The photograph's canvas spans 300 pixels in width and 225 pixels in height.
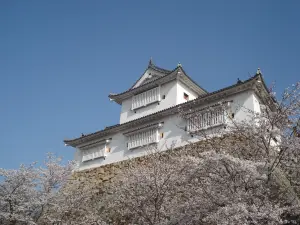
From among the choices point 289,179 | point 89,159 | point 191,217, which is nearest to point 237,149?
point 289,179

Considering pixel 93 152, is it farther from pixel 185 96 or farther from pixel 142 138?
pixel 185 96

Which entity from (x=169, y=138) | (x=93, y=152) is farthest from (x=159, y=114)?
(x=93, y=152)

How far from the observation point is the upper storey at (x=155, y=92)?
21.1m

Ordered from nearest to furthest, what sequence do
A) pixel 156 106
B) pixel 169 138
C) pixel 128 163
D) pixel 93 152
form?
pixel 169 138, pixel 128 163, pixel 156 106, pixel 93 152

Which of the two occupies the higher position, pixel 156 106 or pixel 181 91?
pixel 181 91

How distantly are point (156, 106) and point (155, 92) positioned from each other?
116 cm

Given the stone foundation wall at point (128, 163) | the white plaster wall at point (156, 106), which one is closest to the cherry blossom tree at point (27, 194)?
the stone foundation wall at point (128, 163)

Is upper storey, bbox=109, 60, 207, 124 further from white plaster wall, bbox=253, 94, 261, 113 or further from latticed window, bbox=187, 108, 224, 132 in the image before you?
white plaster wall, bbox=253, 94, 261, 113

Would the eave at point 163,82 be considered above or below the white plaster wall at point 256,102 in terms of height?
above

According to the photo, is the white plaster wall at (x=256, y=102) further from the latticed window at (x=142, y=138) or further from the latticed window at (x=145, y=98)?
the latticed window at (x=145, y=98)

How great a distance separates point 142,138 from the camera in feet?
66.9

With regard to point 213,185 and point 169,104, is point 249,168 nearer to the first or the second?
point 213,185

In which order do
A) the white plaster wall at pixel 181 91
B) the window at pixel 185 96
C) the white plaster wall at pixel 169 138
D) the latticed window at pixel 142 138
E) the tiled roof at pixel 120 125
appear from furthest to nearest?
1. the window at pixel 185 96
2. the white plaster wall at pixel 181 91
3. the latticed window at pixel 142 138
4. the tiled roof at pixel 120 125
5. the white plaster wall at pixel 169 138

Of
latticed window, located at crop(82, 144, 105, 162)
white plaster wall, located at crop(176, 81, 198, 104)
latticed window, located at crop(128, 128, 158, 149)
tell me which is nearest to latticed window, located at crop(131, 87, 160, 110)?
white plaster wall, located at crop(176, 81, 198, 104)
